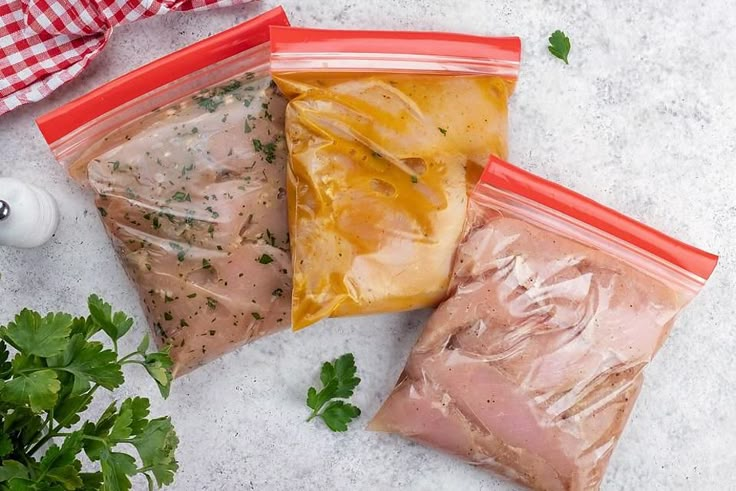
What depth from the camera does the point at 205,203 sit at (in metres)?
1.06

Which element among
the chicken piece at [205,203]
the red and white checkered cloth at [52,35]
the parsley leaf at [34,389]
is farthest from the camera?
the red and white checkered cloth at [52,35]

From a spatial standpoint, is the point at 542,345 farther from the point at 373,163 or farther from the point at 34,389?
the point at 34,389

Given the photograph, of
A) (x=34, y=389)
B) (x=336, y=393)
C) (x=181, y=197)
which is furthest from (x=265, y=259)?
(x=34, y=389)

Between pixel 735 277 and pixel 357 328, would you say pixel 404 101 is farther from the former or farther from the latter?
pixel 735 277

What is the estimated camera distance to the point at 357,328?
1231 mm

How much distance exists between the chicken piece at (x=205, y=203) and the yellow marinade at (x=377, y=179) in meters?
0.05

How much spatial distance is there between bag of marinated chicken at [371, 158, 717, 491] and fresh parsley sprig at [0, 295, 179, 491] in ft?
1.35

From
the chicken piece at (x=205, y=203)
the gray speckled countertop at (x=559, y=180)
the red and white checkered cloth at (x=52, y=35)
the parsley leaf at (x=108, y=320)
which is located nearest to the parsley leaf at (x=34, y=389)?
the parsley leaf at (x=108, y=320)

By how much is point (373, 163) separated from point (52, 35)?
56cm

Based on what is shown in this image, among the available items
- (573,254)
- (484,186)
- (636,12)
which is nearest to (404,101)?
(484,186)

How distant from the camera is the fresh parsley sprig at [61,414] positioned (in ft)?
2.63

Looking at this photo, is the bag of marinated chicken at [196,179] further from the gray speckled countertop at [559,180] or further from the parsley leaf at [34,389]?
the parsley leaf at [34,389]

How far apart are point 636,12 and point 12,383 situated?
1.01 metres

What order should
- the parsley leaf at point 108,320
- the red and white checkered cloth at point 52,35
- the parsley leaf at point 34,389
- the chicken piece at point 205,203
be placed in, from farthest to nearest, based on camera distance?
the red and white checkered cloth at point 52,35 < the chicken piece at point 205,203 < the parsley leaf at point 108,320 < the parsley leaf at point 34,389
